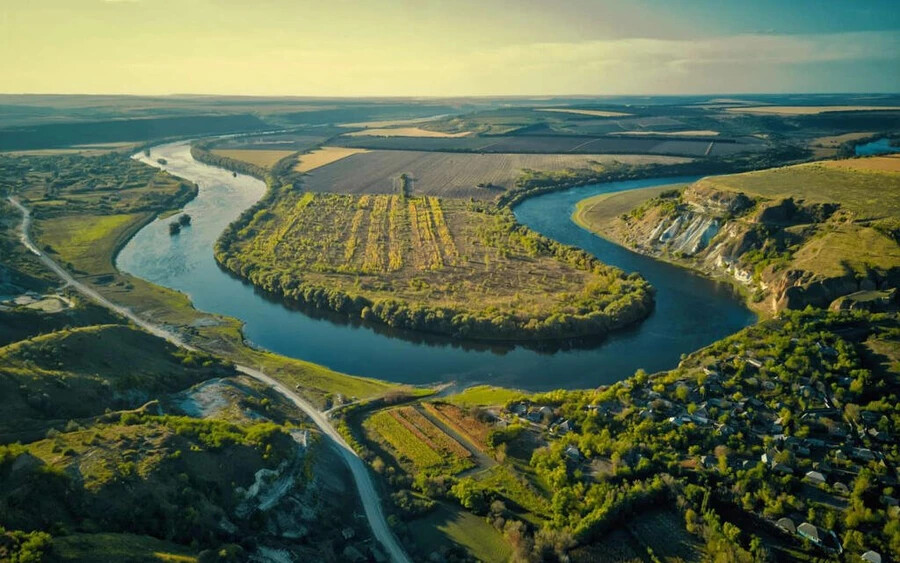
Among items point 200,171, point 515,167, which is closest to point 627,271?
point 515,167

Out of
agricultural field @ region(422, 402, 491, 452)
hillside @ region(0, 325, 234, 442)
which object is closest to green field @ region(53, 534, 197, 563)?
hillside @ region(0, 325, 234, 442)

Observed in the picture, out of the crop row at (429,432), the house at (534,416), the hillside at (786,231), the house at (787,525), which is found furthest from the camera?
the hillside at (786,231)

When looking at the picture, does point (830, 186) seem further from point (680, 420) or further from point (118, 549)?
point (118, 549)

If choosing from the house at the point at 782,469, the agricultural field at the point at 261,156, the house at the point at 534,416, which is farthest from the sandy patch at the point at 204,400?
the agricultural field at the point at 261,156

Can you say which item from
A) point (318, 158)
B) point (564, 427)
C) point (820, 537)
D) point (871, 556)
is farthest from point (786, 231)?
point (318, 158)

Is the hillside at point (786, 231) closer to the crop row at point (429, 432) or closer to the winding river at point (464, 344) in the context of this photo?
the winding river at point (464, 344)

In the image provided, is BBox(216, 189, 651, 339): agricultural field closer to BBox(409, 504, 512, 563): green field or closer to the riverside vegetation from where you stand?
the riverside vegetation

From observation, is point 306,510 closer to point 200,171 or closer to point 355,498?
point 355,498
